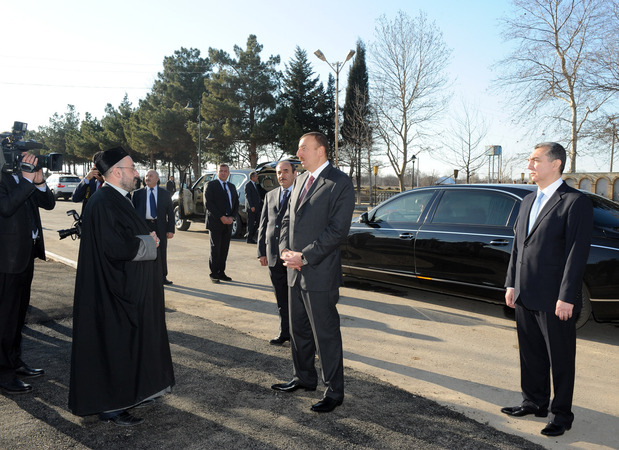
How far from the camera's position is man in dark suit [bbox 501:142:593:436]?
3305mm

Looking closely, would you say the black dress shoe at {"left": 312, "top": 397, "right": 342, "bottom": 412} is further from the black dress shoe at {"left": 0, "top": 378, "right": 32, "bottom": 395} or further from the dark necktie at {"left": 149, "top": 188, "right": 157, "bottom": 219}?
the dark necktie at {"left": 149, "top": 188, "right": 157, "bottom": 219}

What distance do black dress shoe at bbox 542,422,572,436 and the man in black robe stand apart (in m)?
2.62

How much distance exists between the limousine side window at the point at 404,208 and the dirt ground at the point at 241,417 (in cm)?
309

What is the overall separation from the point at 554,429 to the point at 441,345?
1947 mm

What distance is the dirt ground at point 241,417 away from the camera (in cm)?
321

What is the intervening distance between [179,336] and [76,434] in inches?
81.9

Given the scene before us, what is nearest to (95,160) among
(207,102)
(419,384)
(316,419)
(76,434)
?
(76,434)

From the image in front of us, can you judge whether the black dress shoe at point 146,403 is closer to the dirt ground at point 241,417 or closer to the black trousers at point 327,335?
the dirt ground at point 241,417

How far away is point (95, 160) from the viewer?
144 inches

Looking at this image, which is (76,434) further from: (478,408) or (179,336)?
(478,408)

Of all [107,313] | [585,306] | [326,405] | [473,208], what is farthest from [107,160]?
[585,306]

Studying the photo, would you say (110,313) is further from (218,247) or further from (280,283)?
(218,247)

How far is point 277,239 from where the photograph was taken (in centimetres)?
506

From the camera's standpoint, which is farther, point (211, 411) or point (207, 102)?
point (207, 102)
